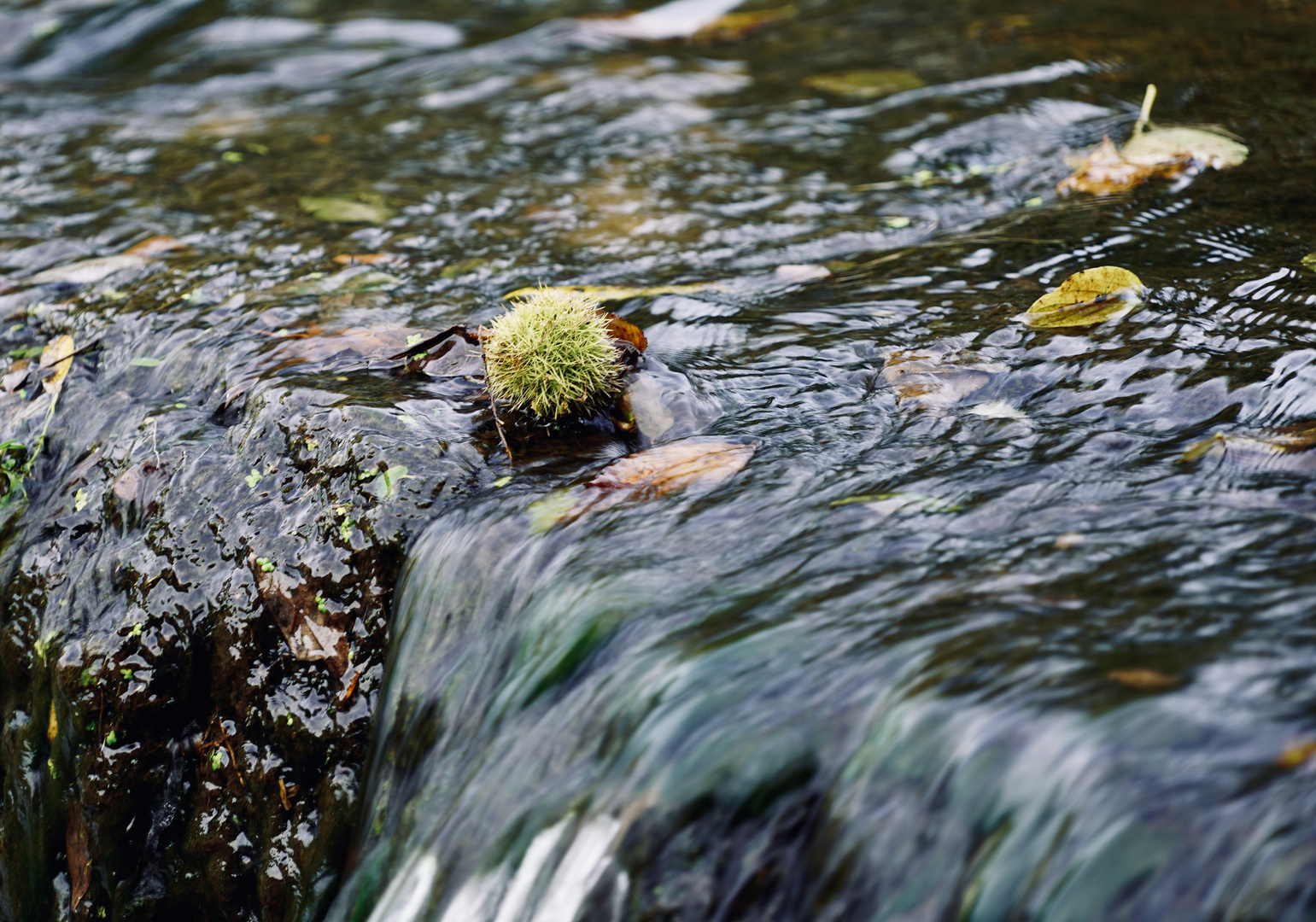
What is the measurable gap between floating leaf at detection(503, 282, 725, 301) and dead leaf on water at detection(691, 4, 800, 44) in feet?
14.6

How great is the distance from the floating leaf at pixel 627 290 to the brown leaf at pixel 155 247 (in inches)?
68.0

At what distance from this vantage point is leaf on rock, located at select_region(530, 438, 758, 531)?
8.55ft

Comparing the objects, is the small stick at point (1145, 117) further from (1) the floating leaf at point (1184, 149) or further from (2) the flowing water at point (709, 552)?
→ (2) the flowing water at point (709, 552)

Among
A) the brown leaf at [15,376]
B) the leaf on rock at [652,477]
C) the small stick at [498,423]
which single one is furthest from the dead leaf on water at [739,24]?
the leaf on rock at [652,477]

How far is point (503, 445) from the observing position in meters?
2.90

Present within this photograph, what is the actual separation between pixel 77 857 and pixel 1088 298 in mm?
3313

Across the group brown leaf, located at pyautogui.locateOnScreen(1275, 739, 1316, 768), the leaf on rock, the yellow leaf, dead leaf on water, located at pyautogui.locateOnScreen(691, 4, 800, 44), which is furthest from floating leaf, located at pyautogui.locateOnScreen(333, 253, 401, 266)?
dead leaf on water, located at pyautogui.locateOnScreen(691, 4, 800, 44)

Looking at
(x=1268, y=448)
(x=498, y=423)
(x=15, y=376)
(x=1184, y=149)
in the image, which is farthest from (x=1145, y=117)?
(x=15, y=376)

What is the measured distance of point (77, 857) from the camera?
2977mm

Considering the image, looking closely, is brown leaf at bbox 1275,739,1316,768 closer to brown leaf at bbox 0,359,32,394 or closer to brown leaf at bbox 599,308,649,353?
brown leaf at bbox 599,308,649,353

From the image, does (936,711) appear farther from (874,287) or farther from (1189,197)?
(1189,197)

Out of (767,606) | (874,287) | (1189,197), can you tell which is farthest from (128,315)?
(1189,197)

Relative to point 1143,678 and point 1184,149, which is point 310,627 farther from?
point 1184,149

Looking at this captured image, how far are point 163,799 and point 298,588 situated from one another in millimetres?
712
